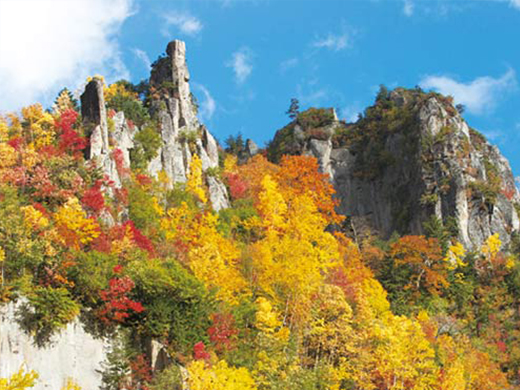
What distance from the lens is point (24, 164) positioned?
120 ft

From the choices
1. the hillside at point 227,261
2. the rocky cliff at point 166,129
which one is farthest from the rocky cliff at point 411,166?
the rocky cliff at point 166,129

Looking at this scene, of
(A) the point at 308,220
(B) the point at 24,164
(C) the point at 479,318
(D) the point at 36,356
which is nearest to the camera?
(D) the point at 36,356

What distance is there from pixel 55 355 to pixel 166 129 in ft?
92.0

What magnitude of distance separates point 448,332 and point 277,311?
16440 mm

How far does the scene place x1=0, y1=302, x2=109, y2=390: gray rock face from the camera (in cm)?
2606

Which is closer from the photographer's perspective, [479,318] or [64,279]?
[64,279]

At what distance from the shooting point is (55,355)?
90.2ft

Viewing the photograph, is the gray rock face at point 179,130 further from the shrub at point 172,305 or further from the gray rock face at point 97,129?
the shrub at point 172,305

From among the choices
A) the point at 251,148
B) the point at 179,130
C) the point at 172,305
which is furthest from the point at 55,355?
the point at 251,148

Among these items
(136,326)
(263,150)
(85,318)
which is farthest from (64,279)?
(263,150)

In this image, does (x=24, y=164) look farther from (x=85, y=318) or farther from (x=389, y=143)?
(x=389, y=143)

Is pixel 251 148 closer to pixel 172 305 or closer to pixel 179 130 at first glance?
pixel 179 130

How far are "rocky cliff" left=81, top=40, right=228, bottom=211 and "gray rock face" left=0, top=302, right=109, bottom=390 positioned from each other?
1462 centimetres

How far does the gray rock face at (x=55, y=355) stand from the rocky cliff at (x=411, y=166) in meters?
35.8
